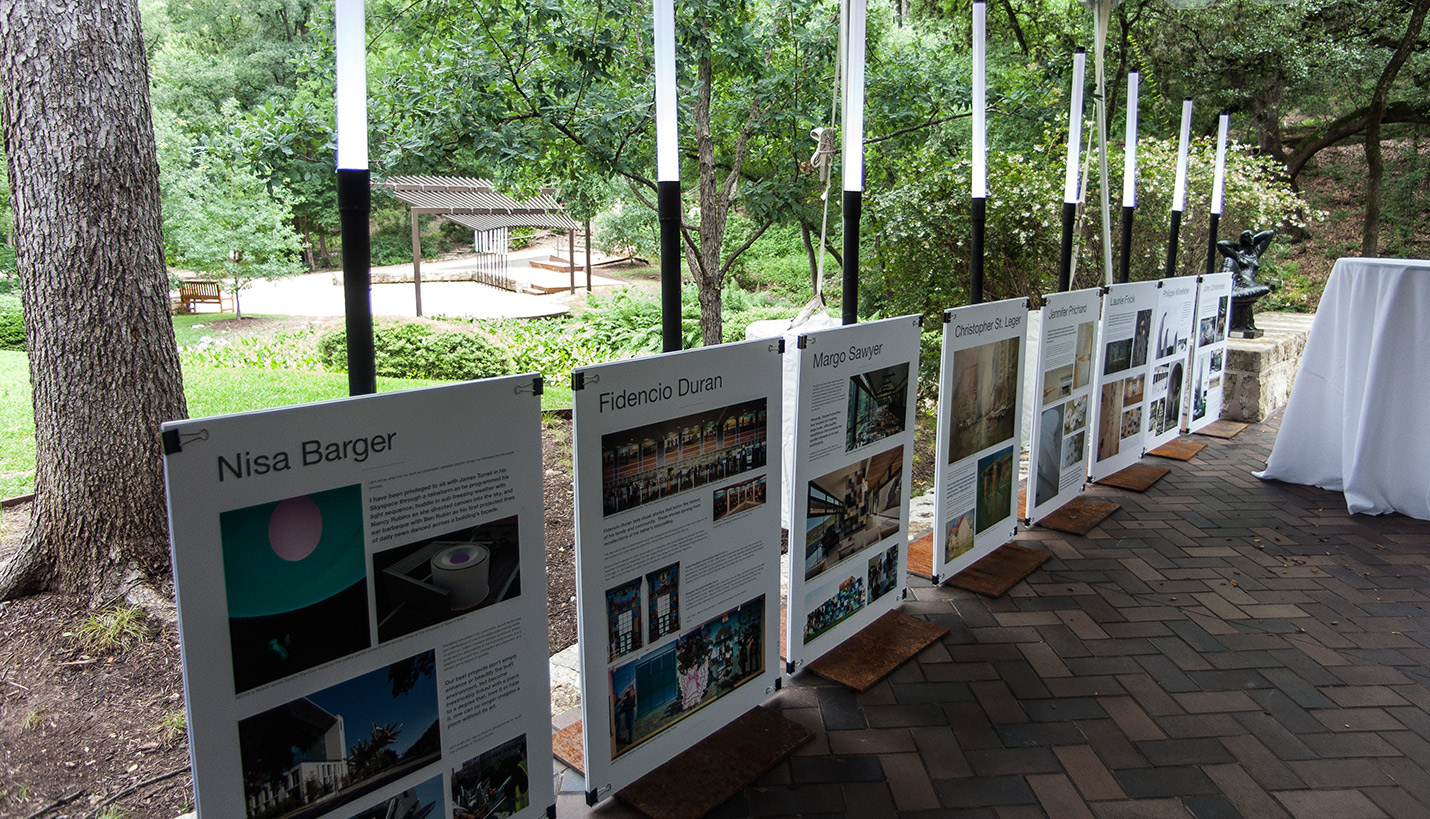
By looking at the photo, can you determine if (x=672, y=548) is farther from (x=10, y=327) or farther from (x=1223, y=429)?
(x=10, y=327)

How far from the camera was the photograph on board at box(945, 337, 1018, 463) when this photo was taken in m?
3.71

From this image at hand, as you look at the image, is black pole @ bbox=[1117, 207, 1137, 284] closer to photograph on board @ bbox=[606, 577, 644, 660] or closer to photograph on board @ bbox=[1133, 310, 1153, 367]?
photograph on board @ bbox=[1133, 310, 1153, 367]

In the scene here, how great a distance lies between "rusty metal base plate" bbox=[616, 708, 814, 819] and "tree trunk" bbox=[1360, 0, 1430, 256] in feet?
56.0

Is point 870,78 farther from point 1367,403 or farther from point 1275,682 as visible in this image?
point 1275,682

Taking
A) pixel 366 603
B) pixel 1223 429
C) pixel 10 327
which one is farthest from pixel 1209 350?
pixel 10 327

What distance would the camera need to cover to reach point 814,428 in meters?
2.98

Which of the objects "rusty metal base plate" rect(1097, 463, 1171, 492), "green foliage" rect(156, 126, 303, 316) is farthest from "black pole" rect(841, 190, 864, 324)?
"green foliage" rect(156, 126, 303, 316)

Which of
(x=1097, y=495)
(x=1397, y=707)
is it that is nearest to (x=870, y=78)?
(x=1097, y=495)

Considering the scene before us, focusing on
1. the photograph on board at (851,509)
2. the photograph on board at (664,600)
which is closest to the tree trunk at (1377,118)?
the photograph on board at (851,509)

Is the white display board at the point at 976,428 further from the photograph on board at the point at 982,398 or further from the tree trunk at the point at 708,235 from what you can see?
the tree trunk at the point at 708,235

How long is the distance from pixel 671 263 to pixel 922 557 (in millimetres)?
2211

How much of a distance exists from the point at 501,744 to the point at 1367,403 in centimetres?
532

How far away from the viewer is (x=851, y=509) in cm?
322

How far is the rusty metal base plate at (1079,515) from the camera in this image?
4734mm
